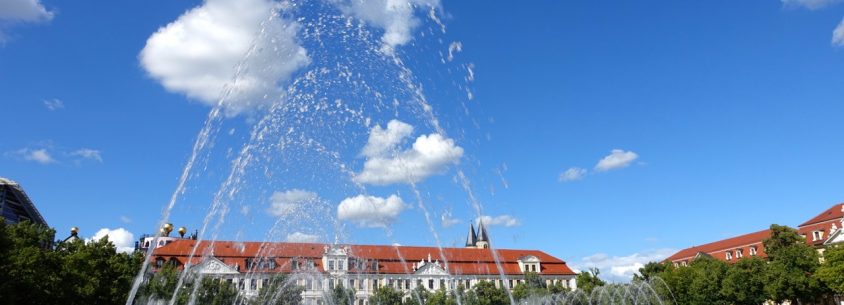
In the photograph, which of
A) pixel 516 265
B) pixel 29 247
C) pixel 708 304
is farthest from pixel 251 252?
pixel 708 304

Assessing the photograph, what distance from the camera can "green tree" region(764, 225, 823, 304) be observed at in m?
59.4

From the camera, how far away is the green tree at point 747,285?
62750 mm

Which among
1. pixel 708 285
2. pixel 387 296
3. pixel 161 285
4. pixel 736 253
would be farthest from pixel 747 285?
pixel 161 285

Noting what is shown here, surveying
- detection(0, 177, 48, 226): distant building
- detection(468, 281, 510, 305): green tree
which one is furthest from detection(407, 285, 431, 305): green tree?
detection(0, 177, 48, 226): distant building

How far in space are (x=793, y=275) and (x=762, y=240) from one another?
63.7 feet

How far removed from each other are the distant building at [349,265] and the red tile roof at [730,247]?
2464cm

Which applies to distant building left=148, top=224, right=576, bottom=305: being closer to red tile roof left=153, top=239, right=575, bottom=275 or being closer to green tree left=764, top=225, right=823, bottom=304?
red tile roof left=153, top=239, right=575, bottom=275

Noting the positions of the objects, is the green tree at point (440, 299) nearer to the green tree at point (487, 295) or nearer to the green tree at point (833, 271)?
the green tree at point (487, 295)

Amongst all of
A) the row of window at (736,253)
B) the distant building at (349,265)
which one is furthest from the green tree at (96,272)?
the row of window at (736,253)

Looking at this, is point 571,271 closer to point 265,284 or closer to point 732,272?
point 732,272

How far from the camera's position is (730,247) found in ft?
337

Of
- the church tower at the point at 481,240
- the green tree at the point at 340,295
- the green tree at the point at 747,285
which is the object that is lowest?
the green tree at the point at 747,285

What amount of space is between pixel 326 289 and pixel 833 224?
66173 mm

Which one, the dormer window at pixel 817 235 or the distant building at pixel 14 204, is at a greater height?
the distant building at pixel 14 204
